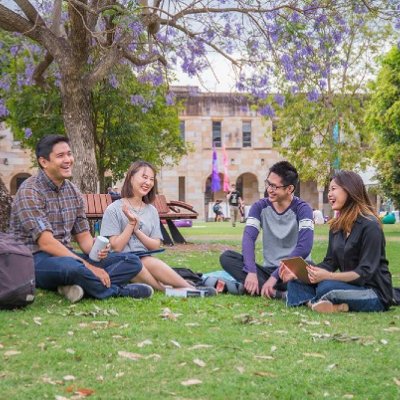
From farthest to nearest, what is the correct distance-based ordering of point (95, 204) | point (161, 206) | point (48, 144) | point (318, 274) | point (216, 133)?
point (216, 133) < point (161, 206) < point (95, 204) < point (48, 144) < point (318, 274)

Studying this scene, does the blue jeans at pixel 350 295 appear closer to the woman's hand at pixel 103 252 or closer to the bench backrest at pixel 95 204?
the woman's hand at pixel 103 252

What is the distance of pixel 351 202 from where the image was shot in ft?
22.7

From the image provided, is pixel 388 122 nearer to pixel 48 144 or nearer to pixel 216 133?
pixel 216 133

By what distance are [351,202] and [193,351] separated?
2.57 m

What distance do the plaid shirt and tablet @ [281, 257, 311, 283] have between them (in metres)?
2.03

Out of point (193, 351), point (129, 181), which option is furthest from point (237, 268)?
point (193, 351)

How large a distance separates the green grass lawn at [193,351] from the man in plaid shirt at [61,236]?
20 cm

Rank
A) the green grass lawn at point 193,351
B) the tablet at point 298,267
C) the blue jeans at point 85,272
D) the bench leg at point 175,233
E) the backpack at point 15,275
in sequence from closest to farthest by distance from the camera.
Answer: the green grass lawn at point 193,351 → the backpack at point 15,275 → the tablet at point 298,267 → the blue jeans at point 85,272 → the bench leg at point 175,233

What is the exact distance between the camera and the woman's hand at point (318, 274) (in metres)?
6.76

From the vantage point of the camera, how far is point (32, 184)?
7.18 metres

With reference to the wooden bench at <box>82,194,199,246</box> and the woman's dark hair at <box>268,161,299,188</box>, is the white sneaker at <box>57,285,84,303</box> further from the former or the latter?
the wooden bench at <box>82,194,199,246</box>

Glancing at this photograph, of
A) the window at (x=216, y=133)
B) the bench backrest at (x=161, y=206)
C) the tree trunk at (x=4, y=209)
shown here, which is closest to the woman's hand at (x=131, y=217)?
the tree trunk at (x=4, y=209)

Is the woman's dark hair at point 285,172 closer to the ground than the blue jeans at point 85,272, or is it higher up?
higher up

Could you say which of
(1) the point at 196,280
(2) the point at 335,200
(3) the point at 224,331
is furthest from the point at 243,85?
(3) the point at 224,331
